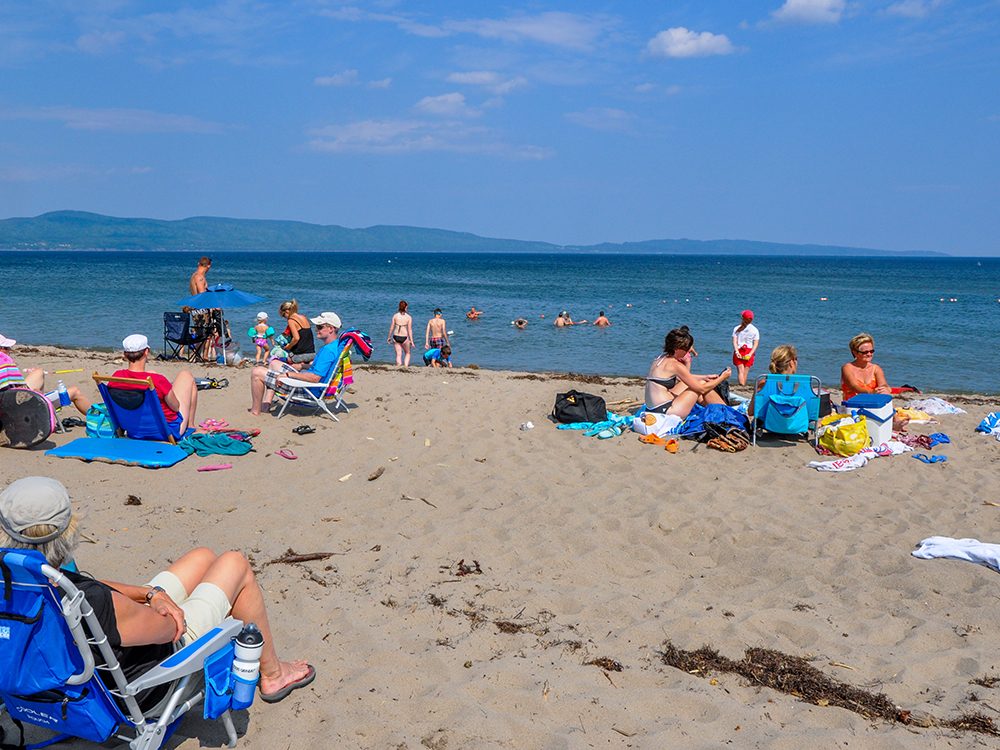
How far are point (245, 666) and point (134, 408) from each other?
423 centimetres

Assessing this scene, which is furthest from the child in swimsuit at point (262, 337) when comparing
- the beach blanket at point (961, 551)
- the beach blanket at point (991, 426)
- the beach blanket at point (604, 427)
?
the beach blanket at point (961, 551)

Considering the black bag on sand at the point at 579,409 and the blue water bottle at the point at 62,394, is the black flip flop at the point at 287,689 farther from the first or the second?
the blue water bottle at the point at 62,394

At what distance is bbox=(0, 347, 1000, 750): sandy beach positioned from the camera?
3041mm

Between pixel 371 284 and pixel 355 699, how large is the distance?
45892 millimetres

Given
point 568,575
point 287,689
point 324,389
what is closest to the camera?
point 287,689

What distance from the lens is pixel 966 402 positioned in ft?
35.0

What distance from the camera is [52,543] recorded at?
Result: 2416mm

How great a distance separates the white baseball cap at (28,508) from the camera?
235 cm

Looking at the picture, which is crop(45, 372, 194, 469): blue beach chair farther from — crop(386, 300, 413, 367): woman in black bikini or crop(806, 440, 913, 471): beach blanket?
crop(386, 300, 413, 367): woman in black bikini

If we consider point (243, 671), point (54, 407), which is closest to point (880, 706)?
point (243, 671)

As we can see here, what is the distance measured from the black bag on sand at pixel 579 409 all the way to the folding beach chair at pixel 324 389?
7.28ft

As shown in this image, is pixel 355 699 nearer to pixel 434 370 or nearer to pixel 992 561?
pixel 992 561

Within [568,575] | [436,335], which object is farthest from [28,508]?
[436,335]

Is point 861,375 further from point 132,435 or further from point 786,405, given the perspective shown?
point 132,435
